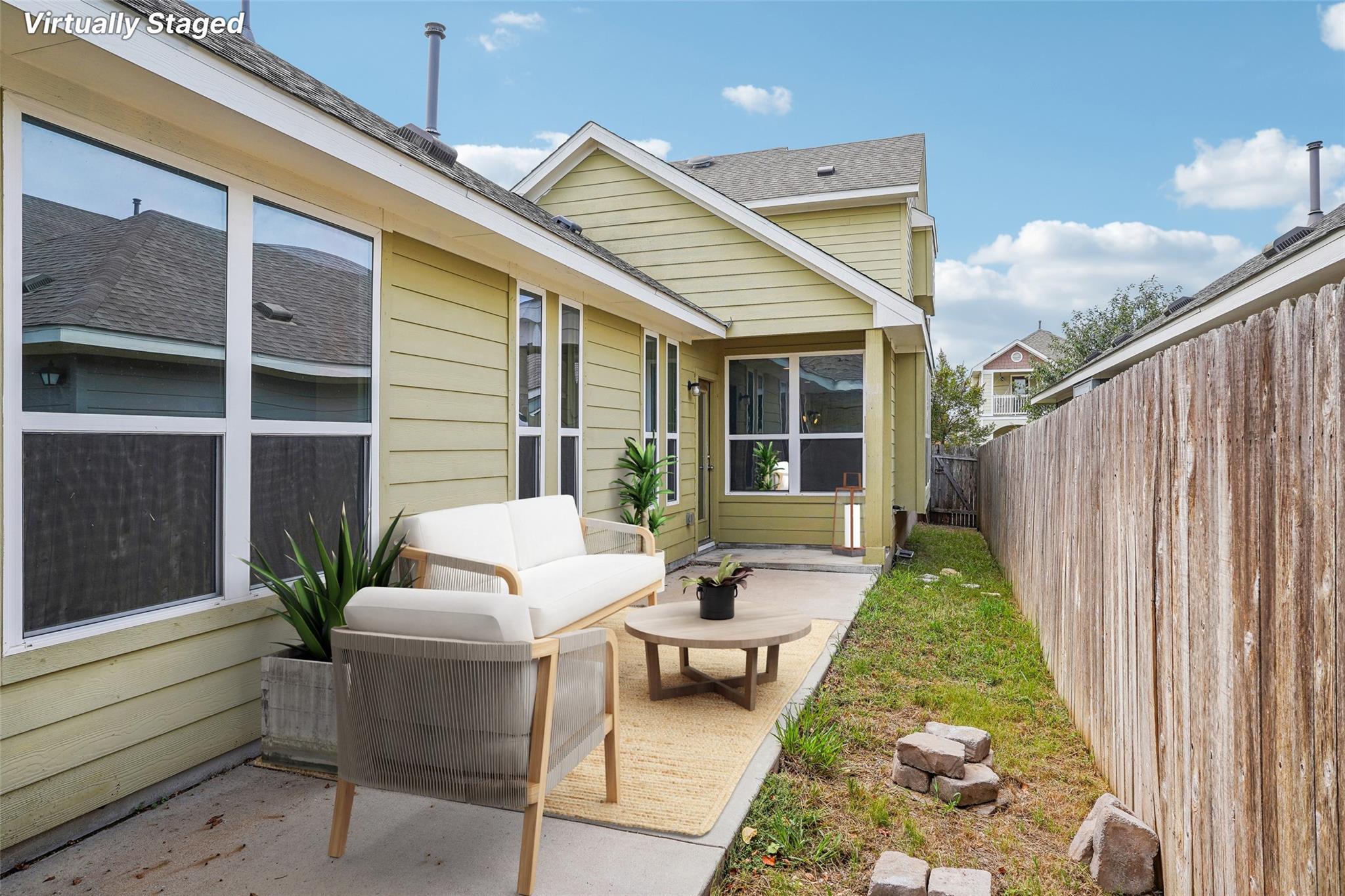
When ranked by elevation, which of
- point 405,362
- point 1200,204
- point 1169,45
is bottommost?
point 405,362

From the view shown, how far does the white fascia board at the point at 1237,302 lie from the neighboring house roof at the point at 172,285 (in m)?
5.79

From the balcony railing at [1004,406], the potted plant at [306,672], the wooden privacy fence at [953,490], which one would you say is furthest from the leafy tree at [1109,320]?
the potted plant at [306,672]

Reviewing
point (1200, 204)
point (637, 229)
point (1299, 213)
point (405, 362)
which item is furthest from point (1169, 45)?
point (1200, 204)

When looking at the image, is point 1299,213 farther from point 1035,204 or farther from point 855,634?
point 1035,204

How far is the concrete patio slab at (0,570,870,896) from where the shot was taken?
87.4 inches

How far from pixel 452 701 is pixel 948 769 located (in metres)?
2.00

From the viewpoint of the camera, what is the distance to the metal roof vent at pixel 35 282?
241 centimetres

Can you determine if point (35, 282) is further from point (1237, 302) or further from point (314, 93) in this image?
point (1237, 302)

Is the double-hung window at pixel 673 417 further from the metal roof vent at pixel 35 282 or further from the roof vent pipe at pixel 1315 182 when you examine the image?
the roof vent pipe at pixel 1315 182

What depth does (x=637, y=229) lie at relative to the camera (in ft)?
29.4

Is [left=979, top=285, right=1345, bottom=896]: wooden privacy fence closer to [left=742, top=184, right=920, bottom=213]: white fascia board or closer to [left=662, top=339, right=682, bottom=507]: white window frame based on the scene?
[left=662, top=339, right=682, bottom=507]: white window frame

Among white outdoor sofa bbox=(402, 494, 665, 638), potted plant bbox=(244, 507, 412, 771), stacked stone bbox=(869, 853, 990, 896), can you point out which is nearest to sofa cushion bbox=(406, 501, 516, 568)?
white outdoor sofa bbox=(402, 494, 665, 638)

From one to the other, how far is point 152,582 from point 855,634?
171 inches

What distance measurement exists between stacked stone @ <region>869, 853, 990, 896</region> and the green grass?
126 mm
